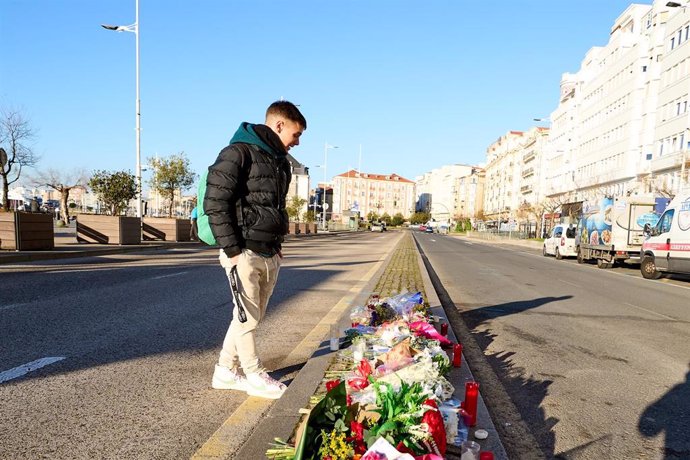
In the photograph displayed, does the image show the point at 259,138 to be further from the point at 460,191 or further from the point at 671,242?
the point at 460,191

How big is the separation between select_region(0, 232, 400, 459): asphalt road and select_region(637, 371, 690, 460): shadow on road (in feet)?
9.19

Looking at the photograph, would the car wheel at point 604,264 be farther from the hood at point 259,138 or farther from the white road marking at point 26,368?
the white road marking at point 26,368

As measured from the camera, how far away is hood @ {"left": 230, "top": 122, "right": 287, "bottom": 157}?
326cm

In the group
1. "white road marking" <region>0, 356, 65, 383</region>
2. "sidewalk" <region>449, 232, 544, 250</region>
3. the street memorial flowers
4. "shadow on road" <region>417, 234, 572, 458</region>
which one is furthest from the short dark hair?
"sidewalk" <region>449, 232, 544, 250</region>

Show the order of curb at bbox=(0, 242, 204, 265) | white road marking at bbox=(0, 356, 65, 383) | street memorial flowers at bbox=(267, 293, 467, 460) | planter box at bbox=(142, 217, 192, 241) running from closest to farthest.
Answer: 1. street memorial flowers at bbox=(267, 293, 467, 460)
2. white road marking at bbox=(0, 356, 65, 383)
3. curb at bbox=(0, 242, 204, 265)
4. planter box at bbox=(142, 217, 192, 241)

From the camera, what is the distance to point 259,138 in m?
3.29

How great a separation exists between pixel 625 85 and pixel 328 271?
48.9 metres

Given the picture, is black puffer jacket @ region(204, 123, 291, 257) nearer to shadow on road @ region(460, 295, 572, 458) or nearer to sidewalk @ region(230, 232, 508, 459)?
sidewalk @ region(230, 232, 508, 459)

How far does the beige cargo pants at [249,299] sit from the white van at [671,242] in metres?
14.9

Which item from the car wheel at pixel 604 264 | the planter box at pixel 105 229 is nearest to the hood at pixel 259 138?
the planter box at pixel 105 229

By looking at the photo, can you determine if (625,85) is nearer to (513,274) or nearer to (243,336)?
(513,274)

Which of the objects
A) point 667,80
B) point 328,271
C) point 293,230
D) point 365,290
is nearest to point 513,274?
point 328,271

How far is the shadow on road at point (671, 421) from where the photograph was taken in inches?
124

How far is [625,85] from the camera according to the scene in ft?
160
